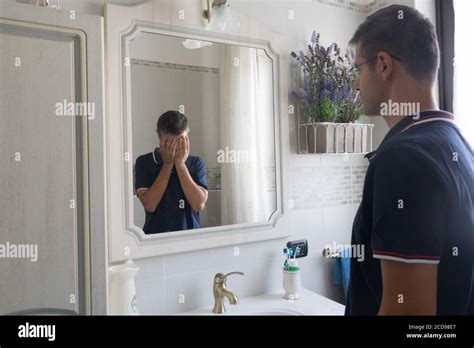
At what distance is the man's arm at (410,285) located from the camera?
19.5 inches

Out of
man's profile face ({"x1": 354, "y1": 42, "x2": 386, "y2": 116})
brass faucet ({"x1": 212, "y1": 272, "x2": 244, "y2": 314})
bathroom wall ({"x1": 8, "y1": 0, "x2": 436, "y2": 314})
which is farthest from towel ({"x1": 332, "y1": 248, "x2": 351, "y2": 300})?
man's profile face ({"x1": 354, "y1": 42, "x2": 386, "y2": 116})

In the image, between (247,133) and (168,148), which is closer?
(168,148)

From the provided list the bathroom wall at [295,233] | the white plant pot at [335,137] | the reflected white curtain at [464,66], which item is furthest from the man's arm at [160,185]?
the reflected white curtain at [464,66]

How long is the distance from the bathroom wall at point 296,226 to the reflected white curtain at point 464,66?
150 millimetres

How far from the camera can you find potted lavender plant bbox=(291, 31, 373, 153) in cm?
103

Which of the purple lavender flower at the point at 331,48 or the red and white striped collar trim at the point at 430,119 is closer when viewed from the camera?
the red and white striped collar trim at the point at 430,119

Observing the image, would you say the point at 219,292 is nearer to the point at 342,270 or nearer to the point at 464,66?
the point at 342,270

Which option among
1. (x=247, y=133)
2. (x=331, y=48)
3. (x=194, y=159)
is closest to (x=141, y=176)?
(x=194, y=159)

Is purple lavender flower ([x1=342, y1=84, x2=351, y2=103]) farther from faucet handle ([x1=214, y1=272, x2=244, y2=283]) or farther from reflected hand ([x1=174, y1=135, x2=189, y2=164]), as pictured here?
faucet handle ([x1=214, y1=272, x2=244, y2=283])

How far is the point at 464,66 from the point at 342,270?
737mm

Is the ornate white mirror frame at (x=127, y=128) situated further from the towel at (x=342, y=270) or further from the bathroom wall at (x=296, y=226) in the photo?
the towel at (x=342, y=270)

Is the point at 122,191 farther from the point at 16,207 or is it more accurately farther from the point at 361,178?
the point at 361,178

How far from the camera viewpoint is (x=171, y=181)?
0.92 m
